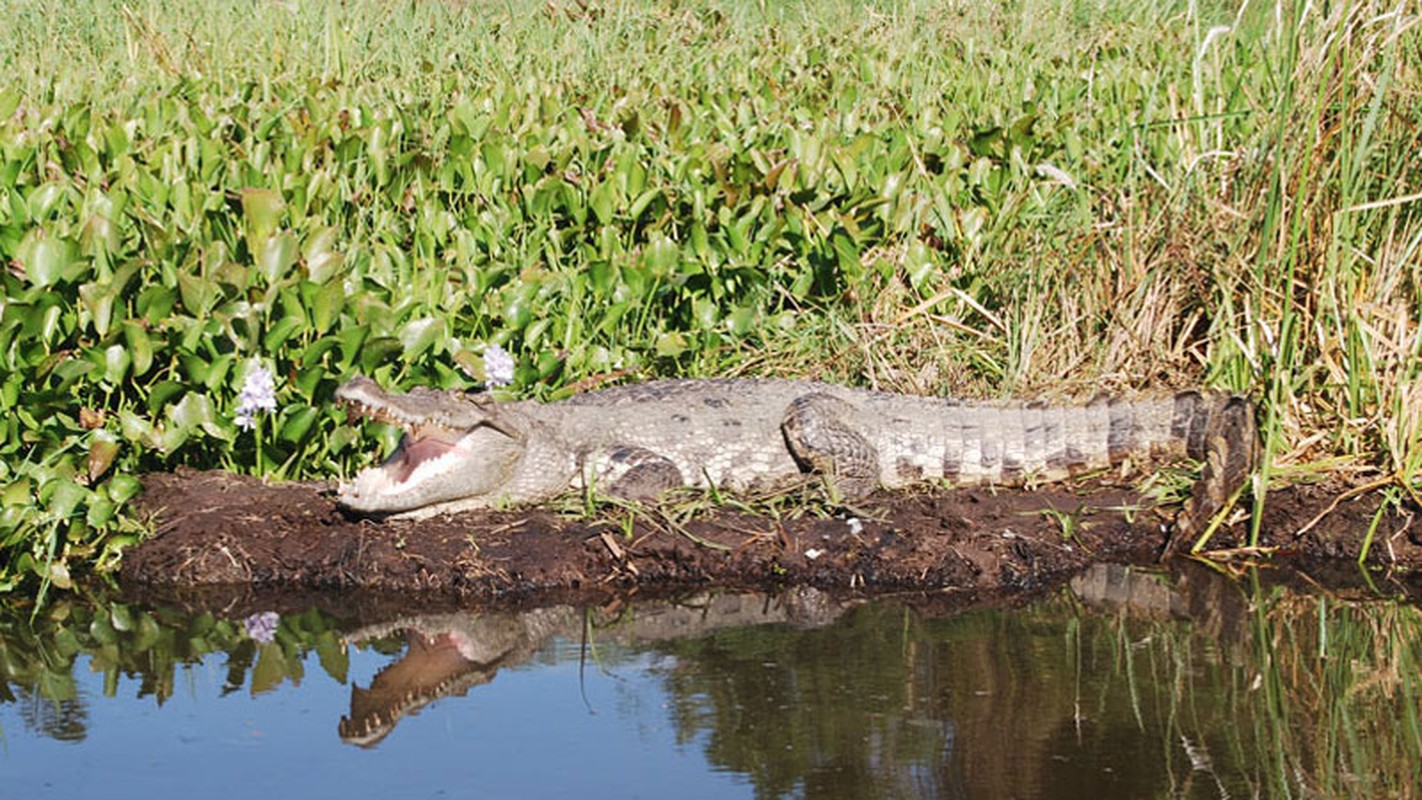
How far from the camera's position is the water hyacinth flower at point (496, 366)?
5691 millimetres

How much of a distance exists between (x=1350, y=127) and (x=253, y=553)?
3350 millimetres

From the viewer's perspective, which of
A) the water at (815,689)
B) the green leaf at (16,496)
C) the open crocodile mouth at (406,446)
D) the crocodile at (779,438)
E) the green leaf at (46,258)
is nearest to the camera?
the water at (815,689)

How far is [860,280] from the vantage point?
646 cm

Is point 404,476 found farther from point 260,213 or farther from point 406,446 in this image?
point 260,213

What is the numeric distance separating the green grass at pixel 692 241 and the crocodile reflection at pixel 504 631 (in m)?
1.04

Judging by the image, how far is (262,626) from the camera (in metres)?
4.55

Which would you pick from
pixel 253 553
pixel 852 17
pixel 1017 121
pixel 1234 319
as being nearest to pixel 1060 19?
pixel 852 17

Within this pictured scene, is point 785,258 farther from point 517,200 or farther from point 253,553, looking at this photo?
point 253,553

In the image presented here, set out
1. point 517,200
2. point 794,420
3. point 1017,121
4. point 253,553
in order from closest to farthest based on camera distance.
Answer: point 253,553, point 794,420, point 517,200, point 1017,121

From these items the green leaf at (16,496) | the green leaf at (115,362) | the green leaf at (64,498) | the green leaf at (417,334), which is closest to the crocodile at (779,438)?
the green leaf at (417,334)

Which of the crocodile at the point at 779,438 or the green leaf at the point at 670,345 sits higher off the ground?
the green leaf at the point at 670,345

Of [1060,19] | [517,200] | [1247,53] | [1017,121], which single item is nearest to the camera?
[1247,53]

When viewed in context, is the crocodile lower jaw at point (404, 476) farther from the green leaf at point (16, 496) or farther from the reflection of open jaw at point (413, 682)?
the green leaf at point (16, 496)

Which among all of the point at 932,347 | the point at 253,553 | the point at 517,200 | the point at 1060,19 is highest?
the point at 1060,19
